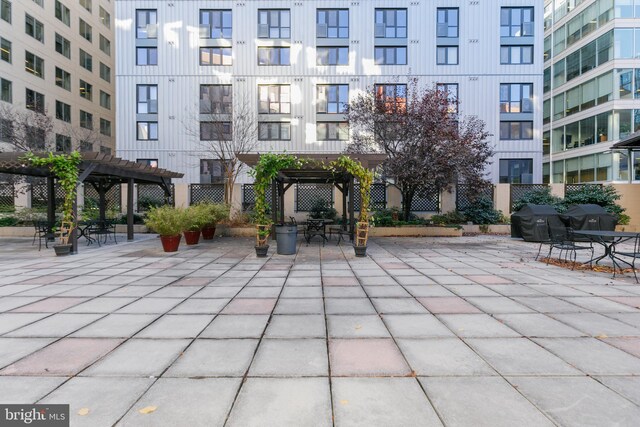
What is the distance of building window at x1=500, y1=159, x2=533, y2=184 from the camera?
85.6 feet

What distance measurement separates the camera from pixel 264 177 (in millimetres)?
9359

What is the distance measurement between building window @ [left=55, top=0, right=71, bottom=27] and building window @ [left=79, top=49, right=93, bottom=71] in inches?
101

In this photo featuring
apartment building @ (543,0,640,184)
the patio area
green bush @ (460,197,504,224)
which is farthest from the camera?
apartment building @ (543,0,640,184)

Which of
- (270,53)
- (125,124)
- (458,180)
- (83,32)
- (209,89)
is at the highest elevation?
(83,32)

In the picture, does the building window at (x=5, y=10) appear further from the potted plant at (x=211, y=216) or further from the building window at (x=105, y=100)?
the potted plant at (x=211, y=216)

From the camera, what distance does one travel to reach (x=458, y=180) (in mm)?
16391

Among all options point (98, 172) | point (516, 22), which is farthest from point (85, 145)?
point (516, 22)

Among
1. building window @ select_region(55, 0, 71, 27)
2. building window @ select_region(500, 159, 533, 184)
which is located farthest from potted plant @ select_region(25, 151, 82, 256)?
building window @ select_region(55, 0, 71, 27)

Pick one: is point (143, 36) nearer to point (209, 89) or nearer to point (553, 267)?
point (209, 89)

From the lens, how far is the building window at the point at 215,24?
25.7 m

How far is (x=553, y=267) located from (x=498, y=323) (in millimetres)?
4850

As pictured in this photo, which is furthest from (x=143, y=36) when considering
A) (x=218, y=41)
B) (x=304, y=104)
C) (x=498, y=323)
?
(x=498, y=323)

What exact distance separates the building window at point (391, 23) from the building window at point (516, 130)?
35.6ft

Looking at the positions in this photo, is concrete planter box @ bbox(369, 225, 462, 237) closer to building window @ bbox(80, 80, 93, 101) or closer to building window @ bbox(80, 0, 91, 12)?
building window @ bbox(80, 80, 93, 101)
